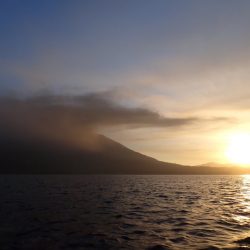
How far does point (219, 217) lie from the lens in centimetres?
3891

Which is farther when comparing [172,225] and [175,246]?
[172,225]

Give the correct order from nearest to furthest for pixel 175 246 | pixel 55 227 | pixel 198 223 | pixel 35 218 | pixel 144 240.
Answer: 1. pixel 175 246
2. pixel 144 240
3. pixel 55 227
4. pixel 198 223
5. pixel 35 218

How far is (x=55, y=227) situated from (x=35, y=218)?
6254 millimetres

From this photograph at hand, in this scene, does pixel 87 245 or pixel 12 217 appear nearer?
pixel 87 245

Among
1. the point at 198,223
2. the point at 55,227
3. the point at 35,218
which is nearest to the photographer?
the point at 55,227

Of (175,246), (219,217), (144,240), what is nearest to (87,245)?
(144,240)

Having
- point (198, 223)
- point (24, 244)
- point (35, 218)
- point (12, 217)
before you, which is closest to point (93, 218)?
point (35, 218)

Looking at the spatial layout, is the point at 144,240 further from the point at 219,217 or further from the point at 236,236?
the point at 219,217

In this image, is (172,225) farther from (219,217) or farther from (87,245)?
(87,245)

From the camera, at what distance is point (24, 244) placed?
25438 millimetres

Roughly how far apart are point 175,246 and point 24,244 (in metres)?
10.5

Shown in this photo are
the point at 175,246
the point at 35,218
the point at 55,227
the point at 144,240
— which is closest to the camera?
the point at 175,246

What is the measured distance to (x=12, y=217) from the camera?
38.0 meters

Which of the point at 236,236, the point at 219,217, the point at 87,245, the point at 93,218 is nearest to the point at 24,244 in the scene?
the point at 87,245
